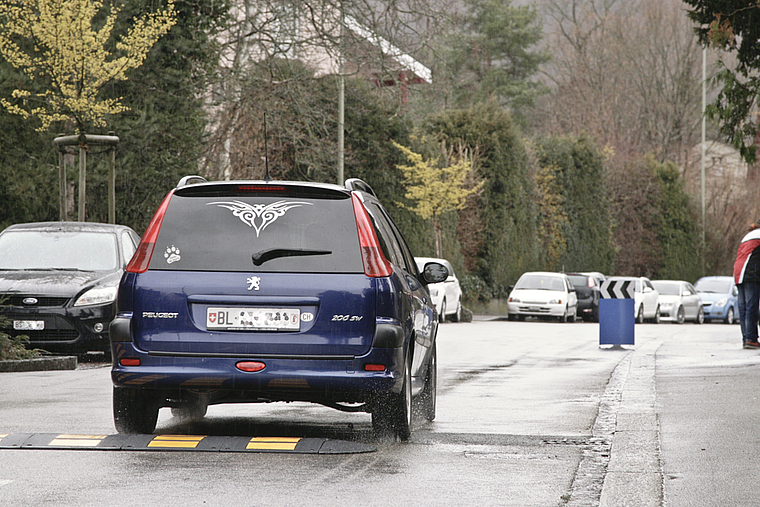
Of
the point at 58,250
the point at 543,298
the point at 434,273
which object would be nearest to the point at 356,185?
the point at 434,273

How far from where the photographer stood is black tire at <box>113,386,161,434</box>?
7.34 metres

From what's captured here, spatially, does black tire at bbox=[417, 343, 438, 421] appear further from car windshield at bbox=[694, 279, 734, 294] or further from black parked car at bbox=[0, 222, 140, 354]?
car windshield at bbox=[694, 279, 734, 294]

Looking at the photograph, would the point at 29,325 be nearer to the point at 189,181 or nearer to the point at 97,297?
the point at 97,297

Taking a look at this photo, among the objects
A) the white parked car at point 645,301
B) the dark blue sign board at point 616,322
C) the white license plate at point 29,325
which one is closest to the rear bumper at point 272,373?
the white license plate at point 29,325

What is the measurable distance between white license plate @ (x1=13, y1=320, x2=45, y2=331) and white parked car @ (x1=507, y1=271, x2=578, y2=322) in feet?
73.6

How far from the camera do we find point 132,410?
7.43 meters

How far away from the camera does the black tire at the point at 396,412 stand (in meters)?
7.34

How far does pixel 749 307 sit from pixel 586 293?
67.7 feet

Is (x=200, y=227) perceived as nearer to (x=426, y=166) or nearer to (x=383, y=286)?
(x=383, y=286)

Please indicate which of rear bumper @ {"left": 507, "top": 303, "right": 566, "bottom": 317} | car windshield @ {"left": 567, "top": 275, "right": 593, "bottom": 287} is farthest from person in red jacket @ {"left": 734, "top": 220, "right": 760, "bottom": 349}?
car windshield @ {"left": 567, "top": 275, "right": 593, "bottom": 287}

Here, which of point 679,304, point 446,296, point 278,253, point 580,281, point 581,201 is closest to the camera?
point 278,253

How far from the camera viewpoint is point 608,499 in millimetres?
5695

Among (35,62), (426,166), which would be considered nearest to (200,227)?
(35,62)

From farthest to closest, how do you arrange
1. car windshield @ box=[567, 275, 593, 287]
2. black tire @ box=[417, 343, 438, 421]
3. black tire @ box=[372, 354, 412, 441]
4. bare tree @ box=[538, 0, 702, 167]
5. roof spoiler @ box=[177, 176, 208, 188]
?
bare tree @ box=[538, 0, 702, 167] < car windshield @ box=[567, 275, 593, 287] < black tire @ box=[417, 343, 438, 421] < roof spoiler @ box=[177, 176, 208, 188] < black tire @ box=[372, 354, 412, 441]
